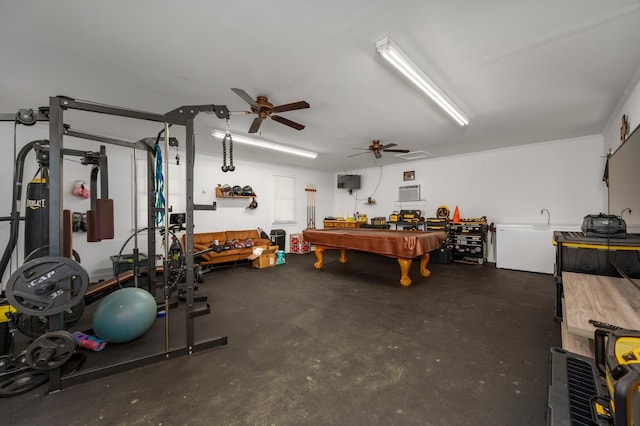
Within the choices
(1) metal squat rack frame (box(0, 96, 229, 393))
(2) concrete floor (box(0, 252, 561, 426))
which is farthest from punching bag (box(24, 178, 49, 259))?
(2) concrete floor (box(0, 252, 561, 426))

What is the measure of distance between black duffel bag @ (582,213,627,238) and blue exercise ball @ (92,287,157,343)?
455 cm

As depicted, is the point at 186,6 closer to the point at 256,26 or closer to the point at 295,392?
the point at 256,26

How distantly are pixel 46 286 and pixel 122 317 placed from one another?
2.49ft

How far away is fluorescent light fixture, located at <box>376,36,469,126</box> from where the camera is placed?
2.04 m

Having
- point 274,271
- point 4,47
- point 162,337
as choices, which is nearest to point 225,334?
point 162,337

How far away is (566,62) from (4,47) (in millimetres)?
5340

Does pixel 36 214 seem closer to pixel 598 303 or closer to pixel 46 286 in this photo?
pixel 46 286

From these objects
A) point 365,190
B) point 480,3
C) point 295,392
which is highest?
point 480,3

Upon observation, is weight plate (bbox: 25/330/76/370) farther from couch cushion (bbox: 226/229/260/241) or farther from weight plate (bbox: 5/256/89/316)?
couch cushion (bbox: 226/229/260/241)

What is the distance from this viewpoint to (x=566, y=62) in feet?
7.90

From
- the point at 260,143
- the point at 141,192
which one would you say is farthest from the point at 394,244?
the point at 141,192

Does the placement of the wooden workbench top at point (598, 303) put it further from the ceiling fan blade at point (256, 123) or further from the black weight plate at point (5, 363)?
the black weight plate at point (5, 363)

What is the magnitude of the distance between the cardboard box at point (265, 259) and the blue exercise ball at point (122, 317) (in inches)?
123

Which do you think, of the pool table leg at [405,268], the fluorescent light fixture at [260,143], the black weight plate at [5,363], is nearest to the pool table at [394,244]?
the pool table leg at [405,268]
